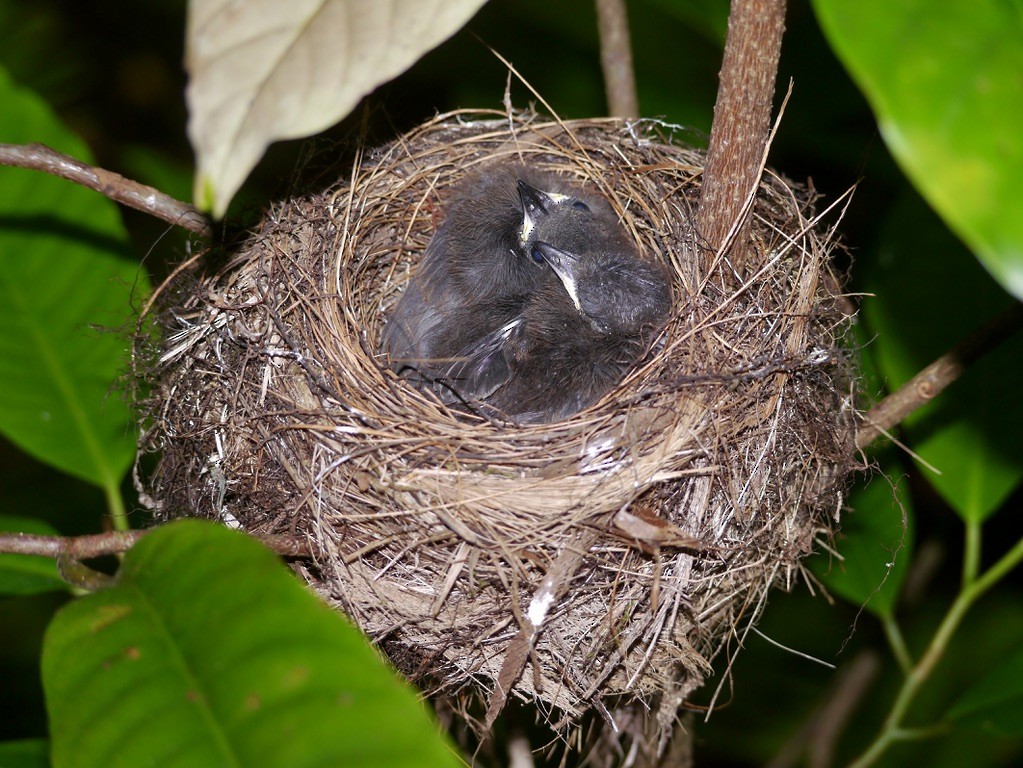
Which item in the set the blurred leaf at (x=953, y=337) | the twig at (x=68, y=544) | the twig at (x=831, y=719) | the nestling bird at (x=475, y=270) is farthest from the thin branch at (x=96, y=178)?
the twig at (x=831, y=719)

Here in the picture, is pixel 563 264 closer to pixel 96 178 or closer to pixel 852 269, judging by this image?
pixel 852 269

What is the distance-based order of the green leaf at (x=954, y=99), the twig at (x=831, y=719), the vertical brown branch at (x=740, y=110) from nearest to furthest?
the green leaf at (x=954, y=99), the vertical brown branch at (x=740, y=110), the twig at (x=831, y=719)

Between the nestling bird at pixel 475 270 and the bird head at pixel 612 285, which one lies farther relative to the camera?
the nestling bird at pixel 475 270

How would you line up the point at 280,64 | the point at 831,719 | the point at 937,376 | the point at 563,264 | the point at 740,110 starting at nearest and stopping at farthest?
the point at 280,64, the point at 740,110, the point at 937,376, the point at 563,264, the point at 831,719

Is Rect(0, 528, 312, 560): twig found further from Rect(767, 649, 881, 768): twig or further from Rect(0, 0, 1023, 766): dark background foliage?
Rect(767, 649, 881, 768): twig

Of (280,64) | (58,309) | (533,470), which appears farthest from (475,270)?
(280,64)

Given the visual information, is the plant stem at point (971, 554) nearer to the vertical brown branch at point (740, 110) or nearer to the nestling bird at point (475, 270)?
the vertical brown branch at point (740, 110)

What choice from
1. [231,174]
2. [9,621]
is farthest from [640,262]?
[9,621]

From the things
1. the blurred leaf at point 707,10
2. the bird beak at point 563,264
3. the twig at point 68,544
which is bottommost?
the twig at point 68,544
